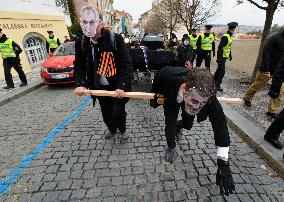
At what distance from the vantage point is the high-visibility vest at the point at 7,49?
25.1ft

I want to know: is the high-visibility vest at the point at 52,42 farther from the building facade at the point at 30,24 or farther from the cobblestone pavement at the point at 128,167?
the cobblestone pavement at the point at 128,167

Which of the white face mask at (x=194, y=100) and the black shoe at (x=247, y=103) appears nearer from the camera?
the white face mask at (x=194, y=100)

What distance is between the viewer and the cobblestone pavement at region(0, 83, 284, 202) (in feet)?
8.98

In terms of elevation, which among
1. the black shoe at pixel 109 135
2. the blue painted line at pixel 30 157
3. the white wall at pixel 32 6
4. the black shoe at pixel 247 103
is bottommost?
the blue painted line at pixel 30 157

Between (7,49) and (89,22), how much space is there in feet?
20.1

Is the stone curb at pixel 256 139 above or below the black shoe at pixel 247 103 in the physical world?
below

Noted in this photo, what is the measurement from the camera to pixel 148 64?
21.3ft

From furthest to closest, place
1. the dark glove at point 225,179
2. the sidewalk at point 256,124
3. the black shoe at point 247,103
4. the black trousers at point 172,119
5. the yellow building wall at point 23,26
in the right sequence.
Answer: the yellow building wall at point 23,26 < the black shoe at point 247,103 < the sidewalk at point 256,124 < the black trousers at point 172,119 < the dark glove at point 225,179

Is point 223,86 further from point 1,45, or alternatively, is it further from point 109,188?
point 1,45

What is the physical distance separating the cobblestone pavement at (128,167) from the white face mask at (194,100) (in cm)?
115

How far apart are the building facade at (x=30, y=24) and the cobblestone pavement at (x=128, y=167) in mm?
7747

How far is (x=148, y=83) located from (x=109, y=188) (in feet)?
17.4

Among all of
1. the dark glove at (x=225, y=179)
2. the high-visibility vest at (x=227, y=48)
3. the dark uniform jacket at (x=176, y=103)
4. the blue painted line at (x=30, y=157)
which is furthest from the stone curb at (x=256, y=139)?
the blue painted line at (x=30, y=157)

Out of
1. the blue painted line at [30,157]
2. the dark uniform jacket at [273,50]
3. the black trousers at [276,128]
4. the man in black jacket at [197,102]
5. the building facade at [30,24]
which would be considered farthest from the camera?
the building facade at [30,24]
